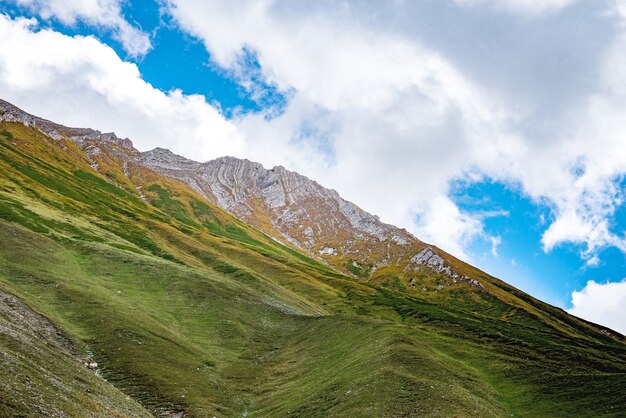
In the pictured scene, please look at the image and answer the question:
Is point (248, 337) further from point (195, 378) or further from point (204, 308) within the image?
point (195, 378)

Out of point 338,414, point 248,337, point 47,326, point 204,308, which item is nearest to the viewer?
point 338,414

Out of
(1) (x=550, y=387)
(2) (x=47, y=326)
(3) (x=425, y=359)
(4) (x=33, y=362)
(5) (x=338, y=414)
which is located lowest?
(2) (x=47, y=326)

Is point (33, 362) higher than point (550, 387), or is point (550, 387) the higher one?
point (550, 387)

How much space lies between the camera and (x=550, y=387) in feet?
193

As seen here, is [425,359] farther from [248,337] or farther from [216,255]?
[216,255]

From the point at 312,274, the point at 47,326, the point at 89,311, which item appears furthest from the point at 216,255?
the point at 47,326

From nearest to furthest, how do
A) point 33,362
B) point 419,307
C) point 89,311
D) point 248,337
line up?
point 33,362 < point 89,311 < point 248,337 < point 419,307

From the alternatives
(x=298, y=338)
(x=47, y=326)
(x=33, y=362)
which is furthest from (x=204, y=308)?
(x=33, y=362)

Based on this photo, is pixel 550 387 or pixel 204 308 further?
pixel 204 308

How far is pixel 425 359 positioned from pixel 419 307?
90.7m

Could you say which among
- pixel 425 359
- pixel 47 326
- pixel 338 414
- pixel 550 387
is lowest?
pixel 47 326

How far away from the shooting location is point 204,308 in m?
84.7

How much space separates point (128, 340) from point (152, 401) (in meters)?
14.1

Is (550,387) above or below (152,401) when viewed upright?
above
